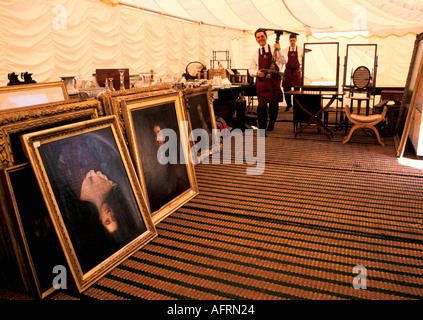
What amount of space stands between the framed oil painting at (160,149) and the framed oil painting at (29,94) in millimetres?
835

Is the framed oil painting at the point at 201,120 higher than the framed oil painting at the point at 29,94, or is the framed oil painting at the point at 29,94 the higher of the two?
the framed oil painting at the point at 29,94

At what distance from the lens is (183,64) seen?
896 cm

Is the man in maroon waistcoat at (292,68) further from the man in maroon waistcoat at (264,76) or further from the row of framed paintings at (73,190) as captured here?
the row of framed paintings at (73,190)

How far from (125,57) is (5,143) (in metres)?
5.62

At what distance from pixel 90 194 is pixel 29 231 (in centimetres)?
35

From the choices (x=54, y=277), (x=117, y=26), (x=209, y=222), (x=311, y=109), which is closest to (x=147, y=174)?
(x=209, y=222)

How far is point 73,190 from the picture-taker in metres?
1.77

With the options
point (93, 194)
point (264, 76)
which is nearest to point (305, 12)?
point (264, 76)

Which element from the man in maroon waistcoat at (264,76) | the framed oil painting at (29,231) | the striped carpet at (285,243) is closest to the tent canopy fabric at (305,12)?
the man in maroon waistcoat at (264,76)

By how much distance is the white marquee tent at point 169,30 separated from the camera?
4.80m

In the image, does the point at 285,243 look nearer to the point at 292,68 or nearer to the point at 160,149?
the point at 160,149

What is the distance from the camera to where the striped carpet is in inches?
67.2

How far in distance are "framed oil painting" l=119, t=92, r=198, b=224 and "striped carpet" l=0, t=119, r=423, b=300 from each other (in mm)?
144

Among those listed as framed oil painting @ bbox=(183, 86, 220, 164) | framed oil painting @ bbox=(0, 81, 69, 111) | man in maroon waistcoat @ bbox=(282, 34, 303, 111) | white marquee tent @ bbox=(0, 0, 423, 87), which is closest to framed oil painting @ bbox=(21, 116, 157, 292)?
framed oil painting @ bbox=(0, 81, 69, 111)
